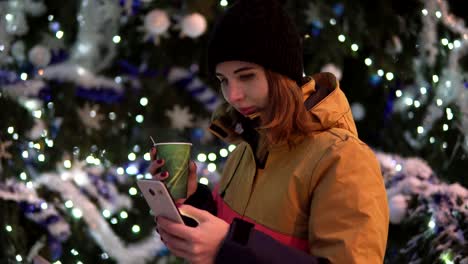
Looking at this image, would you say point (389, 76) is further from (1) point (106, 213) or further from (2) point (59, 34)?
(2) point (59, 34)

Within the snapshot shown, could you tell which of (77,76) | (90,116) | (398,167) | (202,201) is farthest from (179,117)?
(202,201)

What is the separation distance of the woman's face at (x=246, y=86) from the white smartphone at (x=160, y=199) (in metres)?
0.33

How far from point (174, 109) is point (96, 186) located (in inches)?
23.2

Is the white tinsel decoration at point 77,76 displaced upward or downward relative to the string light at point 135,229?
upward

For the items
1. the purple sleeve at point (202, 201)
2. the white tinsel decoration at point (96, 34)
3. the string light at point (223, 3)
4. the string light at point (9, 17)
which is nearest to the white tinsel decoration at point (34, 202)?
the white tinsel decoration at point (96, 34)

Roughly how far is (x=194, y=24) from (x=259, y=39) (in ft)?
4.55

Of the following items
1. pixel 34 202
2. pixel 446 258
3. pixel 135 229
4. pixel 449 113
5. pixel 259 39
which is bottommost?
pixel 446 258

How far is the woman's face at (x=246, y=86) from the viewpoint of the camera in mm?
1402

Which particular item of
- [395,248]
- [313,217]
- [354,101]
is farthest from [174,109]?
[313,217]

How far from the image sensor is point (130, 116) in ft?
9.95

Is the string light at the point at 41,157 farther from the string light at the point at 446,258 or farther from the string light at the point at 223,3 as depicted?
the string light at the point at 446,258

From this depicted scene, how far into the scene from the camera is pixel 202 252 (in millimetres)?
1178

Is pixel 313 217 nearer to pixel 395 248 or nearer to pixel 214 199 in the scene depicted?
pixel 214 199

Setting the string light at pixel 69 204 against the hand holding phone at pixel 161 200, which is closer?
the hand holding phone at pixel 161 200
